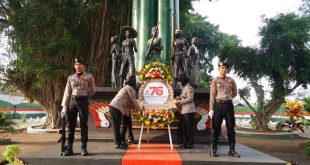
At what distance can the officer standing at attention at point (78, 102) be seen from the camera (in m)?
5.83

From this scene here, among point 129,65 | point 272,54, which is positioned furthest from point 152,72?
point 272,54

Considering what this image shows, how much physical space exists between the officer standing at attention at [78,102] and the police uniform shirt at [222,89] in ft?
8.09

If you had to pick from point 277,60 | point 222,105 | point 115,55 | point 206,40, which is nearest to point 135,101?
point 222,105

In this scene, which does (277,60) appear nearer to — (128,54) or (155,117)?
(128,54)

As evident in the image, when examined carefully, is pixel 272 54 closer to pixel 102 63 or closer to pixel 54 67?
pixel 102 63

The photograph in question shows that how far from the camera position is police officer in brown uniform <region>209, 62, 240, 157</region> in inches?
233

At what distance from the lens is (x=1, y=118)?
41.8ft

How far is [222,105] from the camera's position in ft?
19.4

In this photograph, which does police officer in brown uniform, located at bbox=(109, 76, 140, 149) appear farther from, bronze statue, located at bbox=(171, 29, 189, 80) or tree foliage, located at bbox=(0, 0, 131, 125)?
tree foliage, located at bbox=(0, 0, 131, 125)

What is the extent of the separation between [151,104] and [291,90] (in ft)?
51.2

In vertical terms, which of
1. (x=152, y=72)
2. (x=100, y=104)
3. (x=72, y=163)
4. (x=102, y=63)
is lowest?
(x=72, y=163)

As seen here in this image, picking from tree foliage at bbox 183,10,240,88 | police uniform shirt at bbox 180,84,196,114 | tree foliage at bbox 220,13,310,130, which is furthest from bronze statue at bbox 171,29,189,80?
tree foliage at bbox 183,10,240,88

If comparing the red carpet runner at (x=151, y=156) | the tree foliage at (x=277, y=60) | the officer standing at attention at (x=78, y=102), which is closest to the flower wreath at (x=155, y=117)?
the red carpet runner at (x=151, y=156)

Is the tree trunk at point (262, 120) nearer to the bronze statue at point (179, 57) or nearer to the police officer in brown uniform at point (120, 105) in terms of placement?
the bronze statue at point (179, 57)
